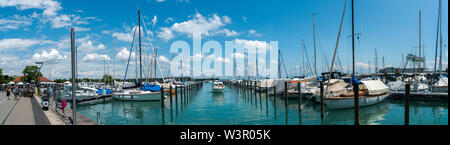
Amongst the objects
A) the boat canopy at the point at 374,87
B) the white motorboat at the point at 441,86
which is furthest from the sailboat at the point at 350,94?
the white motorboat at the point at 441,86

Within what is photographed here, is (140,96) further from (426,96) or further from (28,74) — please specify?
(28,74)

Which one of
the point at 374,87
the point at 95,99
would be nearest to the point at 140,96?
the point at 95,99

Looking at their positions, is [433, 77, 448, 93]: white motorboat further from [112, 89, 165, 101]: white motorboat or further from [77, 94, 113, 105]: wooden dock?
[77, 94, 113, 105]: wooden dock

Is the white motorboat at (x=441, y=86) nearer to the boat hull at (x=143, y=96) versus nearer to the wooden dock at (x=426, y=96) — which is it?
the wooden dock at (x=426, y=96)

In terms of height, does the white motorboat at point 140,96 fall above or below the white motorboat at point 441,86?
below

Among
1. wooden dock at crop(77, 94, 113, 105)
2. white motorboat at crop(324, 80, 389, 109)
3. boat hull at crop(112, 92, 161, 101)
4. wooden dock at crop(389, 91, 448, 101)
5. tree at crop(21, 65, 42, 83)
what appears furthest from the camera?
tree at crop(21, 65, 42, 83)

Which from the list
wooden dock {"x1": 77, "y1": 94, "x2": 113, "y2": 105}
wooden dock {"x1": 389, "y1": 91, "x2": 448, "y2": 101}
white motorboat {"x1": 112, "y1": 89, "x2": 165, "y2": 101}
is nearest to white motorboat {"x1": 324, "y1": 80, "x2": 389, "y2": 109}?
wooden dock {"x1": 389, "y1": 91, "x2": 448, "y2": 101}

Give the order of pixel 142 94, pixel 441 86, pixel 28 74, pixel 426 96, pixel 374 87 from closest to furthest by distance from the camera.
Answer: pixel 374 87 → pixel 426 96 → pixel 441 86 → pixel 142 94 → pixel 28 74

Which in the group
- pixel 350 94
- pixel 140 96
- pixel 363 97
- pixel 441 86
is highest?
pixel 441 86

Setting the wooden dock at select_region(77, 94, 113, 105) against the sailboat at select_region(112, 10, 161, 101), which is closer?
the sailboat at select_region(112, 10, 161, 101)
